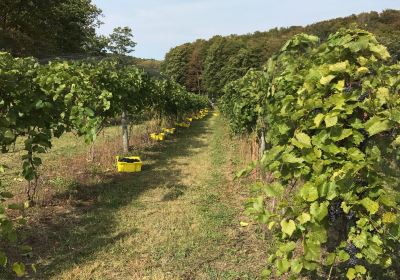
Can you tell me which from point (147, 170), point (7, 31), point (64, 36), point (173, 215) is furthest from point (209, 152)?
point (64, 36)

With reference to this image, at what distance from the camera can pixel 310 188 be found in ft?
8.21

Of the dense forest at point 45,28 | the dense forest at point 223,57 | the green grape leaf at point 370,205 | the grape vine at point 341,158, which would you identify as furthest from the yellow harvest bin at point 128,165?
the dense forest at point 223,57

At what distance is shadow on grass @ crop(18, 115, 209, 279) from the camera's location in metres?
5.18

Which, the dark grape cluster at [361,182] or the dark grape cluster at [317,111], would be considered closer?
the dark grape cluster at [361,182]

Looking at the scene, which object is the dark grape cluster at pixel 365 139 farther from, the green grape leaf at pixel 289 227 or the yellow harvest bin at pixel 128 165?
the yellow harvest bin at pixel 128 165

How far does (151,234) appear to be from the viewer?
5977 mm

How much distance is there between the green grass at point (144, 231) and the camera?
4.84 metres

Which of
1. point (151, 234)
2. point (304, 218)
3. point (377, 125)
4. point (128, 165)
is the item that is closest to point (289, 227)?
point (304, 218)

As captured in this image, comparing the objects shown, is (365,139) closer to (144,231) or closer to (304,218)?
(304,218)

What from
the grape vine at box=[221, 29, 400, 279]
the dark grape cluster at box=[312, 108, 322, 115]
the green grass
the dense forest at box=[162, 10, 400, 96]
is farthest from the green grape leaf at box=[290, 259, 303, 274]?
the dense forest at box=[162, 10, 400, 96]

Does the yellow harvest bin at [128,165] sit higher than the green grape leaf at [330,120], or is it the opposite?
the green grape leaf at [330,120]

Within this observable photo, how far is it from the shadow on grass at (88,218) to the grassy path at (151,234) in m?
0.01

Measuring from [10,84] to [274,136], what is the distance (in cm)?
339

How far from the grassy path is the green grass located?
12 millimetres
